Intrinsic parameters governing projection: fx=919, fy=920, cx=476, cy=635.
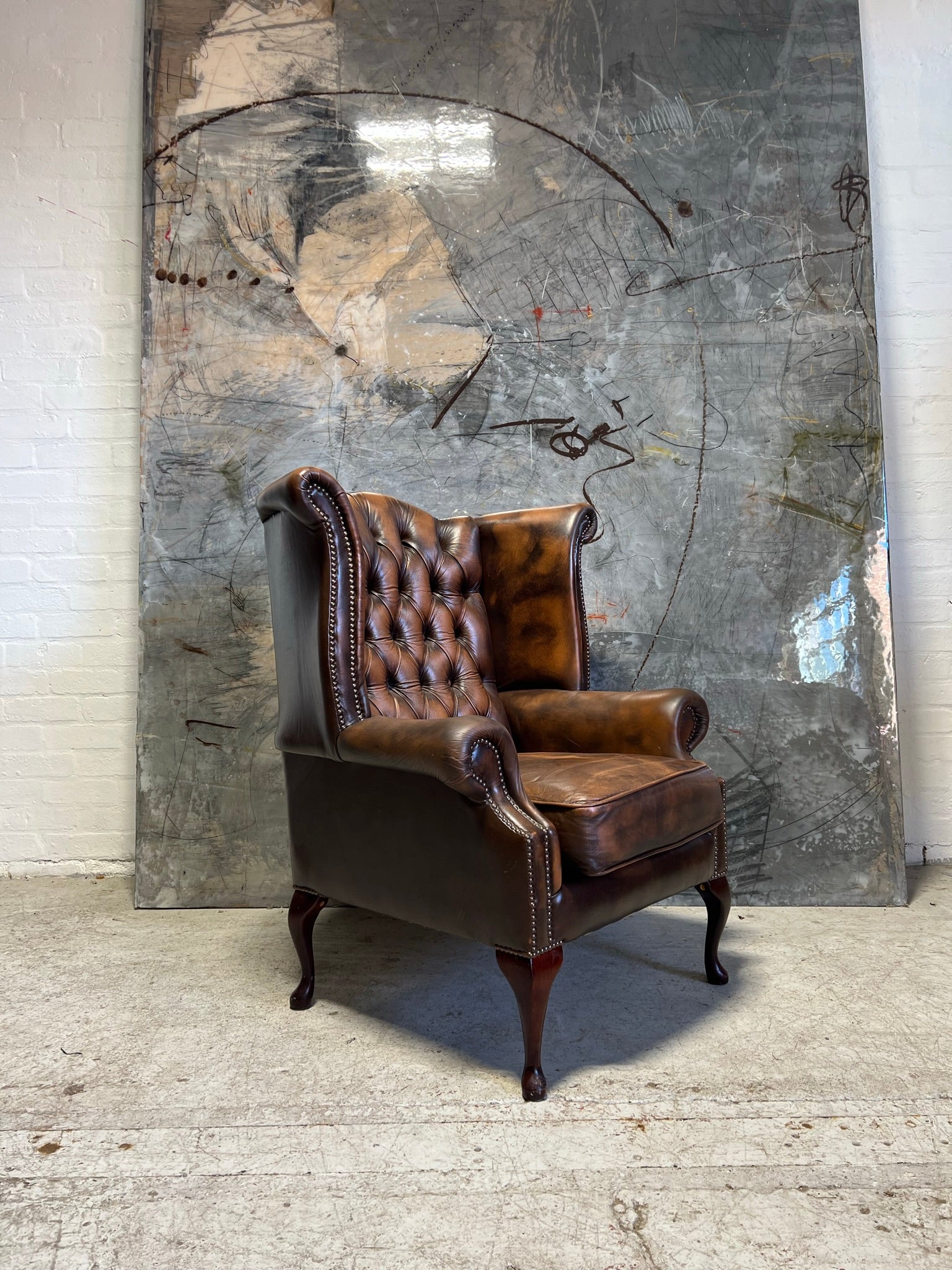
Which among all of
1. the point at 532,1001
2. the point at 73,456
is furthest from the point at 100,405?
the point at 532,1001

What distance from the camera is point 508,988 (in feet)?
7.06

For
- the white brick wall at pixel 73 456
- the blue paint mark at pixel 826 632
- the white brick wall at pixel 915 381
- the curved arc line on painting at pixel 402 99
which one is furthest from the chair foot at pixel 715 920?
the curved arc line on painting at pixel 402 99

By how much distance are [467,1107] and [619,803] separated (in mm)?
611

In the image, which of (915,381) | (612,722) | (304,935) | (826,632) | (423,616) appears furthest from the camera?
(915,381)

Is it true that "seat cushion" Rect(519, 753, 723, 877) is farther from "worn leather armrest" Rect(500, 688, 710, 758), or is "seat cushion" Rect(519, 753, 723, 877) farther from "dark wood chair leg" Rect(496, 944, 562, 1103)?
"dark wood chair leg" Rect(496, 944, 562, 1103)

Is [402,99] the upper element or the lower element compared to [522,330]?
upper

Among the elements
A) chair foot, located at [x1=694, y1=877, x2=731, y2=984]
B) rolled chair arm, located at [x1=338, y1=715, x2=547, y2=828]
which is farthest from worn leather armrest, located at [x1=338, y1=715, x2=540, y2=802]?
chair foot, located at [x1=694, y1=877, x2=731, y2=984]

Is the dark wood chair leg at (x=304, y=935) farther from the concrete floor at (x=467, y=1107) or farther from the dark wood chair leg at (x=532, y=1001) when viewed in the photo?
the dark wood chair leg at (x=532, y=1001)

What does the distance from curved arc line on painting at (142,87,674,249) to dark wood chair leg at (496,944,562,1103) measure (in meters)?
2.31

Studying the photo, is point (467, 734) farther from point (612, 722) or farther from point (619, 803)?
point (612, 722)

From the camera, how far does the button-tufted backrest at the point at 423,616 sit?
2.24m

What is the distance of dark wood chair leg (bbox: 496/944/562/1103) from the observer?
1.67 m

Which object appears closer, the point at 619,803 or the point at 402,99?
the point at 619,803

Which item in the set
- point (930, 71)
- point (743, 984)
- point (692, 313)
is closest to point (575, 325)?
point (692, 313)
